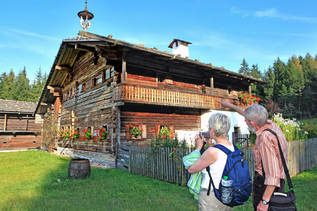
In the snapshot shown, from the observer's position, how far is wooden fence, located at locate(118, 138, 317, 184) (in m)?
7.95

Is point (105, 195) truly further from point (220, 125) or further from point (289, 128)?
point (289, 128)

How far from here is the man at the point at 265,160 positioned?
247cm

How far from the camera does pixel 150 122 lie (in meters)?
13.7

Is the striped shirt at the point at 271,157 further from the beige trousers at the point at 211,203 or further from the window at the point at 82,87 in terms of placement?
the window at the point at 82,87

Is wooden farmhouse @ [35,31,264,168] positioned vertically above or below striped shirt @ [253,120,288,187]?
above

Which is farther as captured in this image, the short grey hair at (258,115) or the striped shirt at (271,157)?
the short grey hair at (258,115)

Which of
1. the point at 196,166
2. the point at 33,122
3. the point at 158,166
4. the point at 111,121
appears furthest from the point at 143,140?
the point at 33,122

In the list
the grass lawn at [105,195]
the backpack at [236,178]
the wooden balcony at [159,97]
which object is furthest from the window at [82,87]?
the backpack at [236,178]

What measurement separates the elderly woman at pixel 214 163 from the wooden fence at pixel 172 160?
5.19m

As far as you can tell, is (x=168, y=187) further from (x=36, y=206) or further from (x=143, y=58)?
(x=143, y=58)

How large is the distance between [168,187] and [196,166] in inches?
214

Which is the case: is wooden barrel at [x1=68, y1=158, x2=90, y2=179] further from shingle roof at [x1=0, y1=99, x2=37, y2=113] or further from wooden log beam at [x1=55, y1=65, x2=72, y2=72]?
shingle roof at [x1=0, y1=99, x2=37, y2=113]

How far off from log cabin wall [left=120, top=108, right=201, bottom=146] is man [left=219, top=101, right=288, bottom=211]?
9797 millimetres

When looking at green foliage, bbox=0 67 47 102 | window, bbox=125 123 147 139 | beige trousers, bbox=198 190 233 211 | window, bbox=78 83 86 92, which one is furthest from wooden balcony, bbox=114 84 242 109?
green foliage, bbox=0 67 47 102
